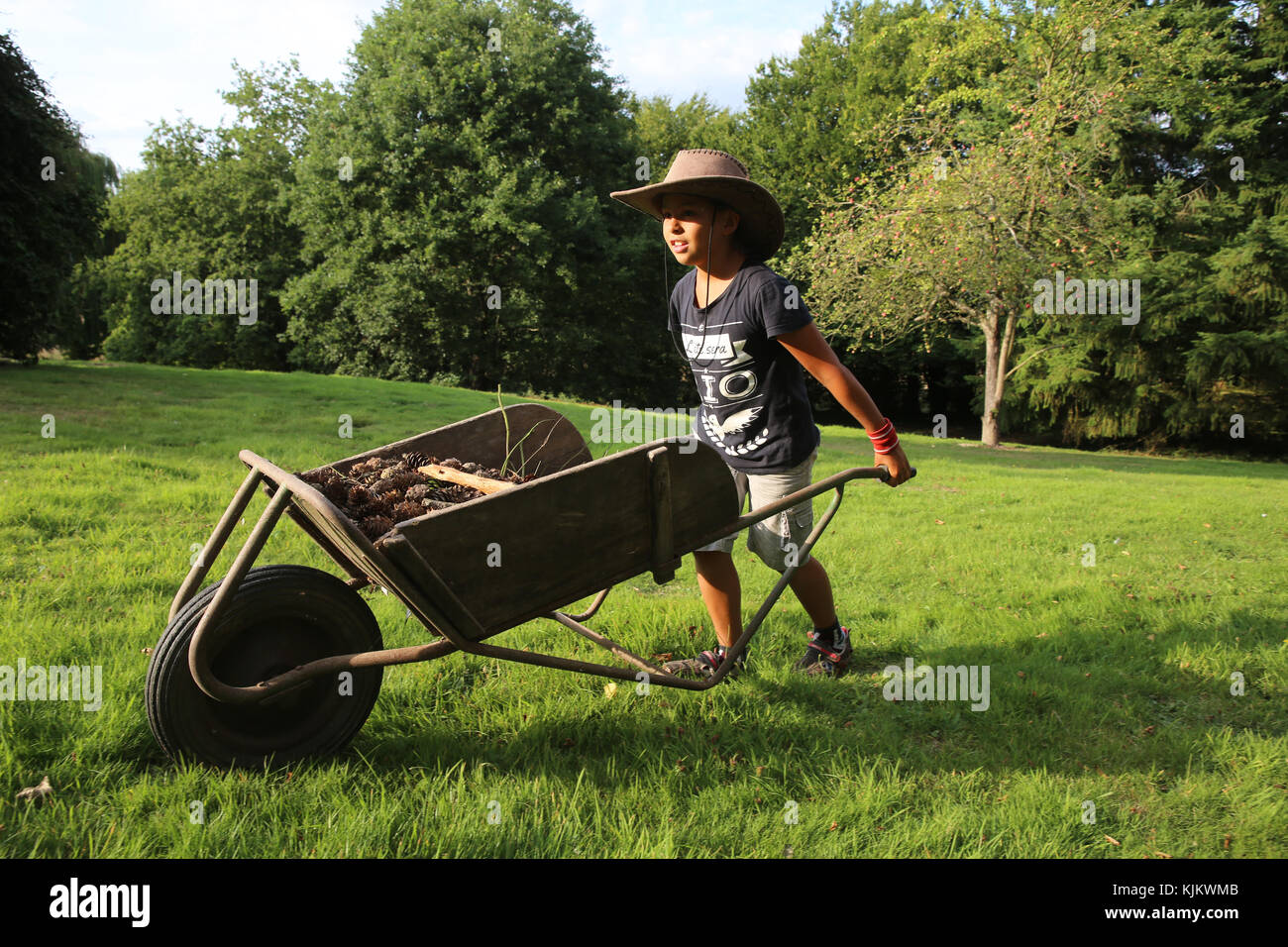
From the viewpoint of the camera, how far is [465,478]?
107 inches

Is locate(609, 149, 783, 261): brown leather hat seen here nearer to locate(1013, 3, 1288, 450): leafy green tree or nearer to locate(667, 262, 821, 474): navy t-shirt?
locate(667, 262, 821, 474): navy t-shirt

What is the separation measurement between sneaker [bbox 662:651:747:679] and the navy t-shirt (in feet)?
2.86

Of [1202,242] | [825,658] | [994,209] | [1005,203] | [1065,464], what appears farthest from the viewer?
[1202,242]

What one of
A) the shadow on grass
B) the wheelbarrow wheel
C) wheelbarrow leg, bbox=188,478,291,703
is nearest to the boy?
the wheelbarrow wheel

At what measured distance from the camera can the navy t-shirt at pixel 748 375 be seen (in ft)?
9.87

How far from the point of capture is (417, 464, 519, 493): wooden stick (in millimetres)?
2615

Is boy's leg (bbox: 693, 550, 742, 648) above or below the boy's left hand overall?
below

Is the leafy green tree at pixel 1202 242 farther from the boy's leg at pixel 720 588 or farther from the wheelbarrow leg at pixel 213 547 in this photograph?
the wheelbarrow leg at pixel 213 547

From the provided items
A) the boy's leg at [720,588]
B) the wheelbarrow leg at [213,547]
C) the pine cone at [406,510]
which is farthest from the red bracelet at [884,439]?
the wheelbarrow leg at [213,547]

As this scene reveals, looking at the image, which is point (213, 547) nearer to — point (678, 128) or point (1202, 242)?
point (1202, 242)

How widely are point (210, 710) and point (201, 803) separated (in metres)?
0.27

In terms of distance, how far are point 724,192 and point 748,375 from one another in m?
0.70

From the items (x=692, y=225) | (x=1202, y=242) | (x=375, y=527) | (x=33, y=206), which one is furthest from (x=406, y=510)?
(x=1202, y=242)

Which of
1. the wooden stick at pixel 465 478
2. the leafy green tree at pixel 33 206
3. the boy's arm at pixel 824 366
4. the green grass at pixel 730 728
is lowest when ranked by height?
the green grass at pixel 730 728
